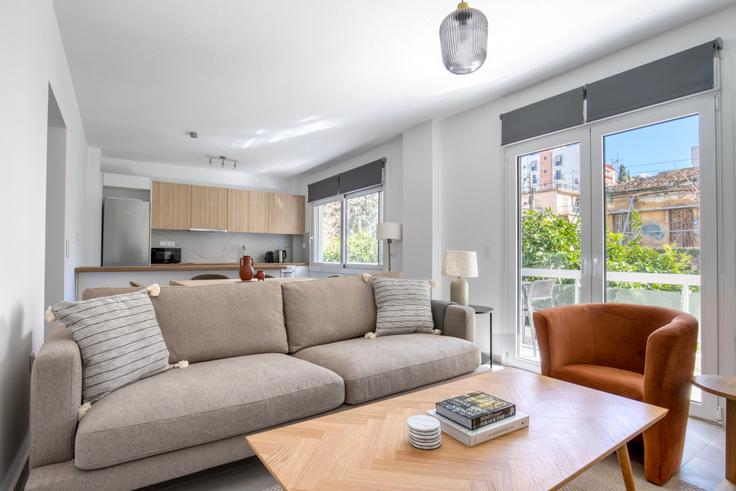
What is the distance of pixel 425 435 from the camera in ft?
4.01

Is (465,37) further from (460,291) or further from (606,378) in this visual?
(460,291)

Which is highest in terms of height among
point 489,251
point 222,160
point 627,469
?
point 222,160

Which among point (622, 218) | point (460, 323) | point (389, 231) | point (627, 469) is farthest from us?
point (389, 231)

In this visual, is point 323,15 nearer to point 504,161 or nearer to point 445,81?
point 445,81

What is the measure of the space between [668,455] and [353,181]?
4.76m

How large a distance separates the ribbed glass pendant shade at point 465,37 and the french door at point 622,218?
6.05 ft

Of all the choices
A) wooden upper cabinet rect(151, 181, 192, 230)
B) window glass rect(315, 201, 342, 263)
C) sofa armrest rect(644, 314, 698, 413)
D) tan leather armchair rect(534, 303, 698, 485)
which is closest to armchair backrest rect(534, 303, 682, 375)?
tan leather armchair rect(534, 303, 698, 485)

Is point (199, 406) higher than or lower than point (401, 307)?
lower

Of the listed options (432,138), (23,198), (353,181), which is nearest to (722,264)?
(432,138)

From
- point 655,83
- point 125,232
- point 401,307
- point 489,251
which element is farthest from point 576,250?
point 125,232

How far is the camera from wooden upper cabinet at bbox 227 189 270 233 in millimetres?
6633

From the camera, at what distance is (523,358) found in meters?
3.59

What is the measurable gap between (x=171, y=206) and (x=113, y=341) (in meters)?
4.92

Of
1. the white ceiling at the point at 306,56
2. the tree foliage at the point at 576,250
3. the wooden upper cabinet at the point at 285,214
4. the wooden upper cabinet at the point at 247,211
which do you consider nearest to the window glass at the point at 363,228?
the white ceiling at the point at 306,56
